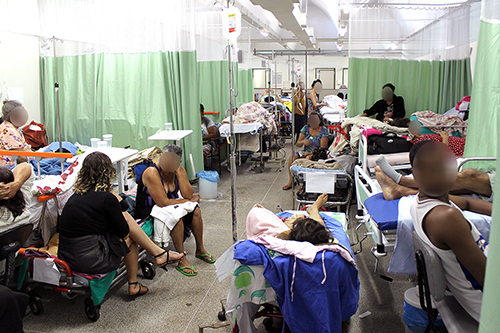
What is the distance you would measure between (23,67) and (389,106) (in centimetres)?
525

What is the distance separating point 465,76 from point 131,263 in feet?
17.2

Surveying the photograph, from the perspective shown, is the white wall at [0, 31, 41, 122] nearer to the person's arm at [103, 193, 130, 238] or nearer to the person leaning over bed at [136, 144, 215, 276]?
the person leaning over bed at [136, 144, 215, 276]

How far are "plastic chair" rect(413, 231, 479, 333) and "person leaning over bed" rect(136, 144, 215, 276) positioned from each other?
1886 millimetres

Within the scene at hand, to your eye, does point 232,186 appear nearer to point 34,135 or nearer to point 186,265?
point 186,265

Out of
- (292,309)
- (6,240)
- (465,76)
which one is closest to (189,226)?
(6,240)

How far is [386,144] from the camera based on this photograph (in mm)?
3799

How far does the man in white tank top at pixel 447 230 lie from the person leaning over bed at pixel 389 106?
12.3ft

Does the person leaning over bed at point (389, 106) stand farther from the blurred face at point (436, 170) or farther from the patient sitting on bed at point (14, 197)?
the patient sitting on bed at point (14, 197)

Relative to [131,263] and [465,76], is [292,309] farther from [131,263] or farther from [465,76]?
[465,76]

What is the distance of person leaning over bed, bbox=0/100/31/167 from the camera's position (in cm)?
349

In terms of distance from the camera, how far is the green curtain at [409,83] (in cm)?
557

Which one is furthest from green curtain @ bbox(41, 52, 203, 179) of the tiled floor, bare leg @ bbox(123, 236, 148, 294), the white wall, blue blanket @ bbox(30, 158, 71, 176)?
bare leg @ bbox(123, 236, 148, 294)

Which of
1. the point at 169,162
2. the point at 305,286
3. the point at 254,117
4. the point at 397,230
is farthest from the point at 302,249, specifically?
the point at 254,117

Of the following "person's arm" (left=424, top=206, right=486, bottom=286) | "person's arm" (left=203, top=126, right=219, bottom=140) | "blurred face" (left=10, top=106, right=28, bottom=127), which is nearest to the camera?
"person's arm" (left=424, top=206, right=486, bottom=286)
